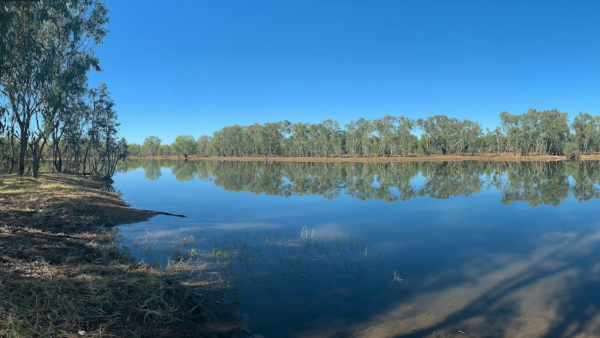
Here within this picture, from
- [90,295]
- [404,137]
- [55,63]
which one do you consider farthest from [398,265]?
[404,137]

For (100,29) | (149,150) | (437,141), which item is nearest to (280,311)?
(100,29)

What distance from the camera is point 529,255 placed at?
9375 millimetres

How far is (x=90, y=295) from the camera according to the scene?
4.66m

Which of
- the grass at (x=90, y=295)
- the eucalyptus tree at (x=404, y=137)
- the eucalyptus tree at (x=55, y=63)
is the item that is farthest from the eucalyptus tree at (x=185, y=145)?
the grass at (x=90, y=295)

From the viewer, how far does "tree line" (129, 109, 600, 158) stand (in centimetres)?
8812

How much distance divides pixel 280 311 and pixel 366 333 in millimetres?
1589

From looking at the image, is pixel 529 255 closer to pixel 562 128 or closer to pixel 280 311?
pixel 280 311

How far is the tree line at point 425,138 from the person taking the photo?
289ft

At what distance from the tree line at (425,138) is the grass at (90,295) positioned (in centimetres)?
9196

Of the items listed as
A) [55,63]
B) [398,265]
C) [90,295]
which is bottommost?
[398,265]

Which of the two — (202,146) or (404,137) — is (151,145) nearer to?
(202,146)

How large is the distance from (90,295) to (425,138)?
105326 millimetres

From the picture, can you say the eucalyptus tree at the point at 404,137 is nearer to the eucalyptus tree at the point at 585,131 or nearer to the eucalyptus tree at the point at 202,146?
the eucalyptus tree at the point at 585,131

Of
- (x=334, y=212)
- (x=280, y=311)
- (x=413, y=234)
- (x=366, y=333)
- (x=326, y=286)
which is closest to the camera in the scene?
(x=366, y=333)
